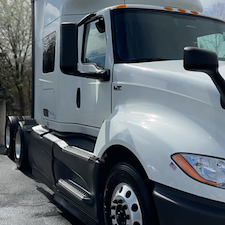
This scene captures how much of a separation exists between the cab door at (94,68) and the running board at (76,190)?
75 cm

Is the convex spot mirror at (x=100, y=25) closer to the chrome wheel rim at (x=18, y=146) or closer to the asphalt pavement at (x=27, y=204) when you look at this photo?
the asphalt pavement at (x=27, y=204)

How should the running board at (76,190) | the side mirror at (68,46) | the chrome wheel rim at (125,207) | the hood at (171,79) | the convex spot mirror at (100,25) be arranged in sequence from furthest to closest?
the convex spot mirror at (100,25) → the side mirror at (68,46) → the running board at (76,190) → the chrome wheel rim at (125,207) → the hood at (171,79)

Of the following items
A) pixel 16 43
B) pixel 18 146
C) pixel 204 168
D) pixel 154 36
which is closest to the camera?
pixel 204 168

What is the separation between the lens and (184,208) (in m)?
2.58

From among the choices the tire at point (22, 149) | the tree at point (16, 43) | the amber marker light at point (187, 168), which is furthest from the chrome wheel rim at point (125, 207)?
the tree at point (16, 43)

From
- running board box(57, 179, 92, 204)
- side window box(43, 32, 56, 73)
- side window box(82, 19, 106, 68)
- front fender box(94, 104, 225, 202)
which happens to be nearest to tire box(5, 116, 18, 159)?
side window box(43, 32, 56, 73)

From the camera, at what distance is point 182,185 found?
263 centimetres

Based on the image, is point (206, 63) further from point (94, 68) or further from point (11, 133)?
point (11, 133)

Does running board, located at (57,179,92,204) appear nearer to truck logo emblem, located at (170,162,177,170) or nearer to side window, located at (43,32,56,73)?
truck logo emblem, located at (170,162,177,170)

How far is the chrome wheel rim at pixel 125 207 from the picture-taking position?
3.07 m

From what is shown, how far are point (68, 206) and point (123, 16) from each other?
2.40 metres

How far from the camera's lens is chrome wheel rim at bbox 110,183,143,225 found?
121 inches

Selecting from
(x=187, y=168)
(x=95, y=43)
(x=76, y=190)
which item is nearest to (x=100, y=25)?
(x=95, y=43)

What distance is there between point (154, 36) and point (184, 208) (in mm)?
2067
